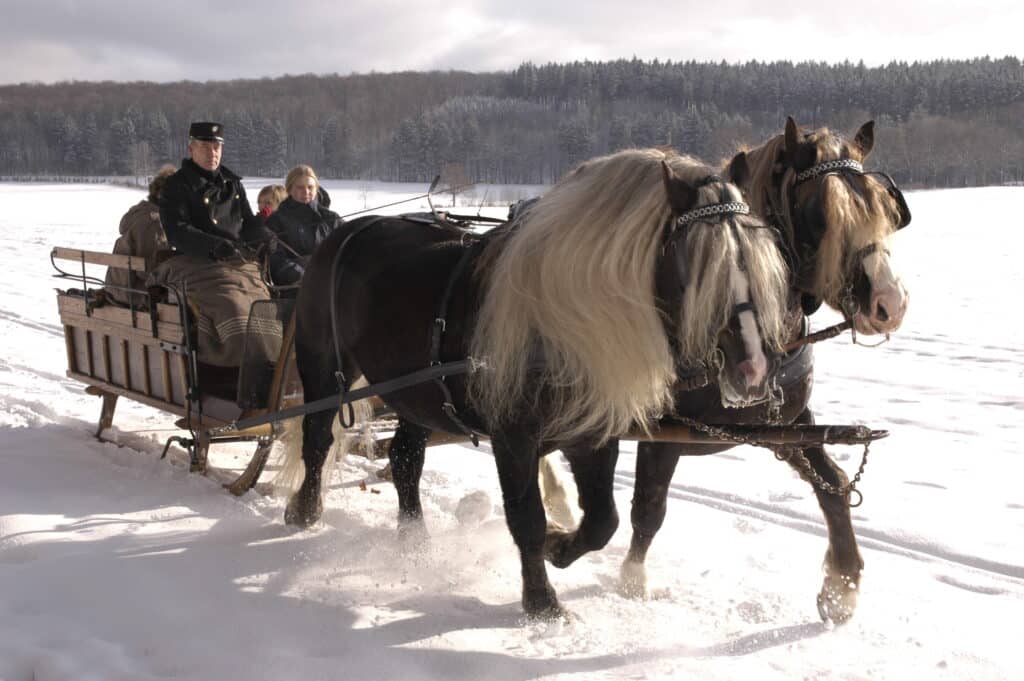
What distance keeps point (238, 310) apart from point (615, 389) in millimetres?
2920

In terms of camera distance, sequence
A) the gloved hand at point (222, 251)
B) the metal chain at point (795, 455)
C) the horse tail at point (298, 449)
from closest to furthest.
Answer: the metal chain at point (795, 455) → the horse tail at point (298, 449) → the gloved hand at point (222, 251)

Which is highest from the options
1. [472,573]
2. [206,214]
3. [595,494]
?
[206,214]

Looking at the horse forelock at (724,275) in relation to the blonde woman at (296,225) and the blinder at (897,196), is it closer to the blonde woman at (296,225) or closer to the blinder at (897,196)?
the blinder at (897,196)

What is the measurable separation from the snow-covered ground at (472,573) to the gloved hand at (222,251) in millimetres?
1300

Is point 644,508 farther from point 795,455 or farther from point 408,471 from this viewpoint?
point 408,471

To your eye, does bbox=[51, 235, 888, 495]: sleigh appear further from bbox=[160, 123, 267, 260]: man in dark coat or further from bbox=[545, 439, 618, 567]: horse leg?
bbox=[545, 439, 618, 567]: horse leg

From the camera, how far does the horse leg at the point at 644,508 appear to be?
3625 mm

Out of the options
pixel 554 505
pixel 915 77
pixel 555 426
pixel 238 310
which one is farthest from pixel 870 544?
pixel 915 77

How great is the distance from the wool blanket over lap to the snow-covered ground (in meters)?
0.78

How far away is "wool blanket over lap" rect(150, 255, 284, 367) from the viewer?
4.92 metres


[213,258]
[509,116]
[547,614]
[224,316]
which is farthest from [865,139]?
[509,116]

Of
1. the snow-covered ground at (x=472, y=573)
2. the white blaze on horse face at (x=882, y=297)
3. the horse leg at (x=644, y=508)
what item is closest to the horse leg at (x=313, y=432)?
the snow-covered ground at (x=472, y=573)

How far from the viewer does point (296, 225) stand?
239 inches

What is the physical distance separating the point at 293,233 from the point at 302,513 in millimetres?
2321
